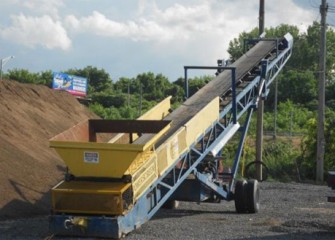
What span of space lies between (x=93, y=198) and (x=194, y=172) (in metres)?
3.55

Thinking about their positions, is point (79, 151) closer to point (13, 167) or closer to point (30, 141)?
point (13, 167)

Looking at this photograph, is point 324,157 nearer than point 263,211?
No

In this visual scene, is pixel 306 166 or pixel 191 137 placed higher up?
pixel 191 137

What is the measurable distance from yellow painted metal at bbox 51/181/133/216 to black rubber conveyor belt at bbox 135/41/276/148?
168cm

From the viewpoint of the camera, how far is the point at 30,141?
793 inches

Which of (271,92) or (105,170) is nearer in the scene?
(105,170)

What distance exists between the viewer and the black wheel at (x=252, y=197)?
17109 millimetres

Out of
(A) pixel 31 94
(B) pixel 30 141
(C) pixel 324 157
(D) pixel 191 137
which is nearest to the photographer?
(D) pixel 191 137

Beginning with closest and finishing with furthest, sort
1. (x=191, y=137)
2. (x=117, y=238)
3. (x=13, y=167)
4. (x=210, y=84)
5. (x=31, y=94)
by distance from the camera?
(x=117, y=238), (x=191, y=137), (x=13, y=167), (x=210, y=84), (x=31, y=94)

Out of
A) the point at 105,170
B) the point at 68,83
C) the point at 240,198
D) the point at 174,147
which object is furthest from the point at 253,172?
the point at 68,83

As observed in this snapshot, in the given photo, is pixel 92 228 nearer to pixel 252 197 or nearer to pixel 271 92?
pixel 252 197

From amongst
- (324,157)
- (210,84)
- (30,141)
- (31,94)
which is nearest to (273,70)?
(210,84)

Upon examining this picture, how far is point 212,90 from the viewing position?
18.0m

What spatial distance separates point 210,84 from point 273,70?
110 inches
